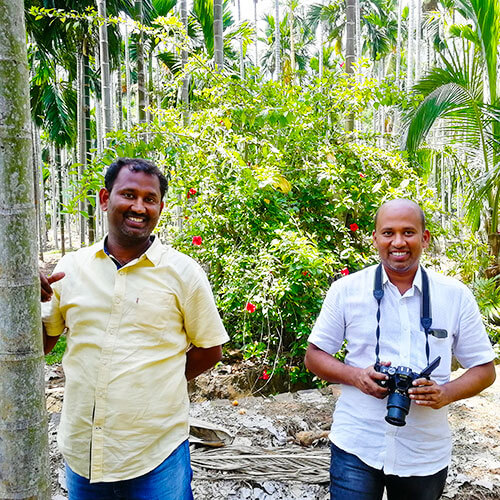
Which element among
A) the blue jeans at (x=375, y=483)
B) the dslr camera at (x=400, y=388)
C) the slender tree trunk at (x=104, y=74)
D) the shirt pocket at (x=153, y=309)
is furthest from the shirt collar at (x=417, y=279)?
the slender tree trunk at (x=104, y=74)

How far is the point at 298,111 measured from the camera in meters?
5.12

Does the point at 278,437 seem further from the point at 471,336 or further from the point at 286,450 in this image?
the point at 471,336

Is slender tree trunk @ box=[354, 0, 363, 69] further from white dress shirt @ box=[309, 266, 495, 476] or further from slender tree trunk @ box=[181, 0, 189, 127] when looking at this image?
white dress shirt @ box=[309, 266, 495, 476]

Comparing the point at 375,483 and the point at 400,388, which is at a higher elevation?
the point at 400,388

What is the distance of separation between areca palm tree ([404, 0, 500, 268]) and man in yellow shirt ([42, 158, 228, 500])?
5.57 metres

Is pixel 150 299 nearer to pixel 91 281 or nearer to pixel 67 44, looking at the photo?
pixel 91 281

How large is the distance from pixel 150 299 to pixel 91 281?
0.73 ft

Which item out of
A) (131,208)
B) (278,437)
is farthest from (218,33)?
(131,208)

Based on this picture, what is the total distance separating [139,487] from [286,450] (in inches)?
78.5

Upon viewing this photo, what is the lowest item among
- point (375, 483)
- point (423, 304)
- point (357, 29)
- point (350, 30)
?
point (375, 483)

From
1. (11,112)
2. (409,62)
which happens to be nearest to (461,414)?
(11,112)

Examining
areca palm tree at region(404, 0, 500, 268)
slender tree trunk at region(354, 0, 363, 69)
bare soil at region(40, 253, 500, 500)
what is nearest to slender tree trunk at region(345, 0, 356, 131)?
slender tree trunk at region(354, 0, 363, 69)

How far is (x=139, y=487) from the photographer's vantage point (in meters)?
1.73

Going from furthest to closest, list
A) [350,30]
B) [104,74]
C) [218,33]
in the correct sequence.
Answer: [104,74]
[218,33]
[350,30]
